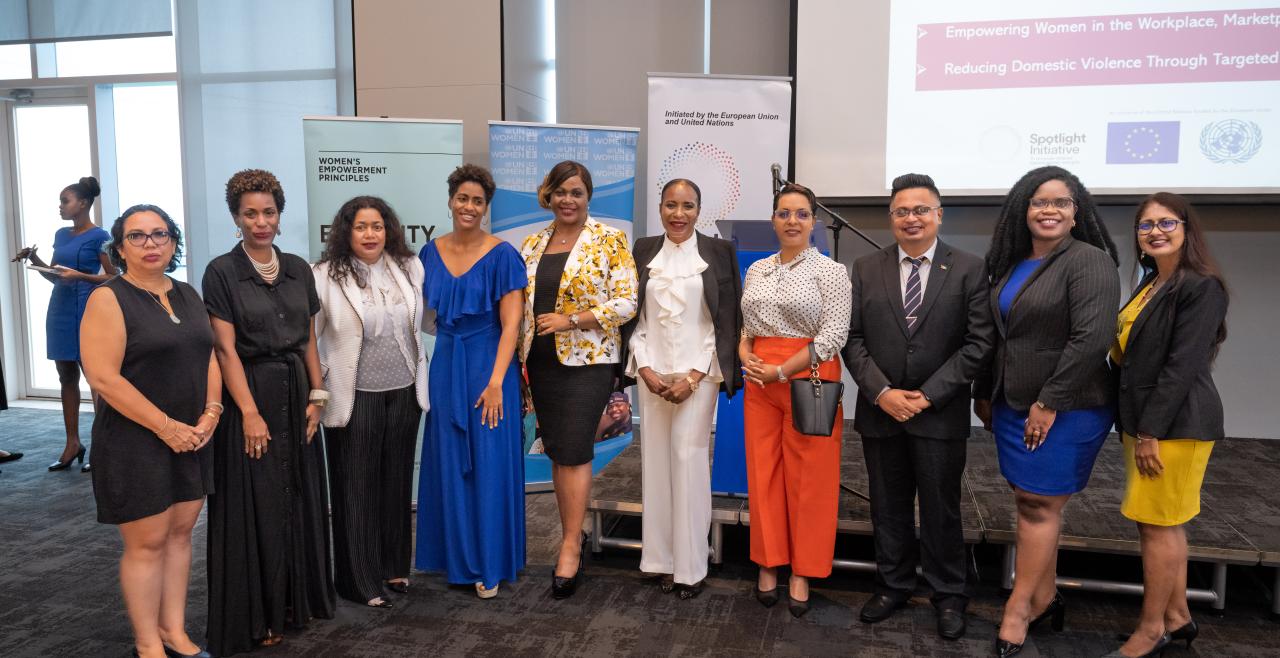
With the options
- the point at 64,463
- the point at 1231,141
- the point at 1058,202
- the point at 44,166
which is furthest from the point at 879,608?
the point at 44,166

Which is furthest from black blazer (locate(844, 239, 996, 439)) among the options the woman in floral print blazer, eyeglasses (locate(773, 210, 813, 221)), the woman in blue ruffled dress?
the woman in blue ruffled dress

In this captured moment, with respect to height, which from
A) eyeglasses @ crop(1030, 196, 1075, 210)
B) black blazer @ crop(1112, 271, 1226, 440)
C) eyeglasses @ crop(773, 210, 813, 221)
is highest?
eyeglasses @ crop(1030, 196, 1075, 210)

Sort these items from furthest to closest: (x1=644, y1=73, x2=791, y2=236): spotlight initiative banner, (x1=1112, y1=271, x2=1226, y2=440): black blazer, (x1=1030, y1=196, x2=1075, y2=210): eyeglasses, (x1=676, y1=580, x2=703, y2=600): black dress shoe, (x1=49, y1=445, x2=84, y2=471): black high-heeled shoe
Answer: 1. (x1=49, y1=445, x2=84, y2=471): black high-heeled shoe
2. (x1=644, y1=73, x2=791, y2=236): spotlight initiative banner
3. (x1=676, y1=580, x2=703, y2=600): black dress shoe
4. (x1=1030, y1=196, x2=1075, y2=210): eyeglasses
5. (x1=1112, y1=271, x2=1226, y2=440): black blazer

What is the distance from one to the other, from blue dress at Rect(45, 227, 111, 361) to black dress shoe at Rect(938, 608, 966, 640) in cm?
486

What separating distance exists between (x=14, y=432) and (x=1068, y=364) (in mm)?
6723

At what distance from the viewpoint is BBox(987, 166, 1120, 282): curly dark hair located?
8.34 feet

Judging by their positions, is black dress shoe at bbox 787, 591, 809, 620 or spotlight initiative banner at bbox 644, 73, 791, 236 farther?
spotlight initiative banner at bbox 644, 73, 791, 236

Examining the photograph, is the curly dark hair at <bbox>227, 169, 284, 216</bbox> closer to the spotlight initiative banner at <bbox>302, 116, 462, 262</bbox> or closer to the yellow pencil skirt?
the spotlight initiative banner at <bbox>302, 116, 462, 262</bbox>

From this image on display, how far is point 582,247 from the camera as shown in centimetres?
309

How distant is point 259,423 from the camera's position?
2637mm

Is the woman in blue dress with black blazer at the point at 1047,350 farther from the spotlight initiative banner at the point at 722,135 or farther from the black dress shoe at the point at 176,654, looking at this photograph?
the black dress shoe at the point at 176,654

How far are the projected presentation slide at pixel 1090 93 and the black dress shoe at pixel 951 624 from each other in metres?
2.61

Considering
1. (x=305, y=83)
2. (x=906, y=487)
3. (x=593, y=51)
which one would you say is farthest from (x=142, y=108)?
(x=906, y=487)

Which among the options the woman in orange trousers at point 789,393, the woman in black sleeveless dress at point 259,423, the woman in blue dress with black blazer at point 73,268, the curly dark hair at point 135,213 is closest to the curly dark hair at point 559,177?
the woman in orange trousers at point 789,393
